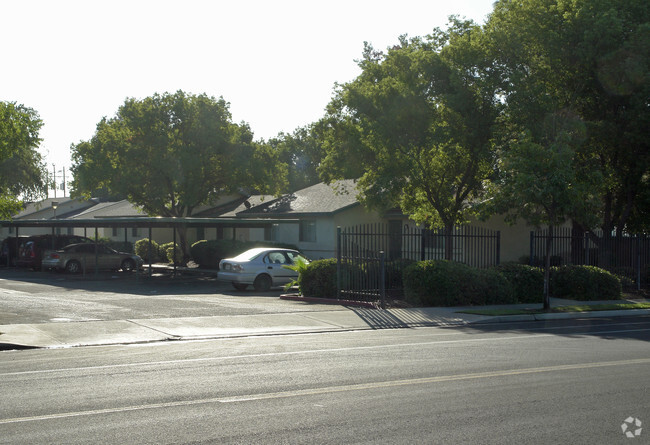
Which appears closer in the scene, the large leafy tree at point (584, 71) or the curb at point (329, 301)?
the curb at point (329, 301)

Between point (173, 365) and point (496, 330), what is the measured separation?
7684mm

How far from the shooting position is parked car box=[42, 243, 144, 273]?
3369 centimetres

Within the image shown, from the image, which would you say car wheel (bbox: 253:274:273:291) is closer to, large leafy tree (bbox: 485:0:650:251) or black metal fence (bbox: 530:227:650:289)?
black metal fence (bbox: 530:227:650:289)

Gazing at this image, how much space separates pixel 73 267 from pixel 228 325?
21134 mm

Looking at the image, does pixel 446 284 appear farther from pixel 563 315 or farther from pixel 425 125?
pixel 425 125

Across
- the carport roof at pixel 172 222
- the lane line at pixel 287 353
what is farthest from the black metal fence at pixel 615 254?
the carport roof at pixel 172 222

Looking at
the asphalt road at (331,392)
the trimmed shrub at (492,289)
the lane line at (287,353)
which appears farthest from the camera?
the trimmed shrub at (492,289)

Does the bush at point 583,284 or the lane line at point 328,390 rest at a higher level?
the bush at point 583,284

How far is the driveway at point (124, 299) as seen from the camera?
17531 millimetres

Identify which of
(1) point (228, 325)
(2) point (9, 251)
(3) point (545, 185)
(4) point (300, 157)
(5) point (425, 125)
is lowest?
(1) point (228, 325)

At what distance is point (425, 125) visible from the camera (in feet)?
85.9

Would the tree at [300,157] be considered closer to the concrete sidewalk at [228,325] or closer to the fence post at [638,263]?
the fence post at [638,263]

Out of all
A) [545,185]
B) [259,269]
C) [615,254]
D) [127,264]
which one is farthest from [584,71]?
[127,264]

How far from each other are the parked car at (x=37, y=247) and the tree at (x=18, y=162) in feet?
9.47
